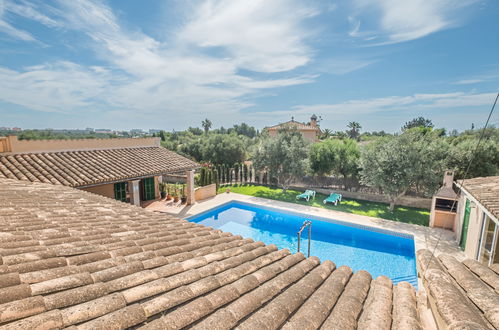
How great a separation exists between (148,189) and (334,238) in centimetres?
1480

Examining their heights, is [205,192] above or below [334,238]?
above

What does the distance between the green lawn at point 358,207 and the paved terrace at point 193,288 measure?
1659 cm

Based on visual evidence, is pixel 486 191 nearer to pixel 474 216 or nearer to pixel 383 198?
pixel 474 216

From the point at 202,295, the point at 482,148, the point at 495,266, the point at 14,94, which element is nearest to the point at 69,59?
the point at 14,94

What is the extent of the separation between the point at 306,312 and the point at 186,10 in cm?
1354

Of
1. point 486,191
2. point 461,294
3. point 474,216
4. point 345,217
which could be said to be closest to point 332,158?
point 345,217

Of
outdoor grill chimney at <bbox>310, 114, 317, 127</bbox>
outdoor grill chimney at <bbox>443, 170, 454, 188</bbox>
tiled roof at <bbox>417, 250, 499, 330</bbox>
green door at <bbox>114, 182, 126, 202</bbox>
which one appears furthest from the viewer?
outdoor grill chimney at <bbox>310, 114, 317, 127</bbox>

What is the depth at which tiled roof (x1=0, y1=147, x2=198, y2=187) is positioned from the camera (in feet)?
36.5

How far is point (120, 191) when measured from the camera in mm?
16484

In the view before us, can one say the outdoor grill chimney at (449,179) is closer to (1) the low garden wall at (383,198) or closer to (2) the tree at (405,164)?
(2) the tree at (405,164)

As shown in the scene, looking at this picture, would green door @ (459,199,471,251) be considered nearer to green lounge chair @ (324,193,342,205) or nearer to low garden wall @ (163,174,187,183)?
green lounge chair @ (324,193,342,205)

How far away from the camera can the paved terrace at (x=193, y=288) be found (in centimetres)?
191

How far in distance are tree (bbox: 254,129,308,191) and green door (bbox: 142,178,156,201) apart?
10211mm

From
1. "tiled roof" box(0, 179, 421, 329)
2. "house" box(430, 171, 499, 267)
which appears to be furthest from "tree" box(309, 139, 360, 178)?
"tiled roof" box(0, 179, 421, 329)
